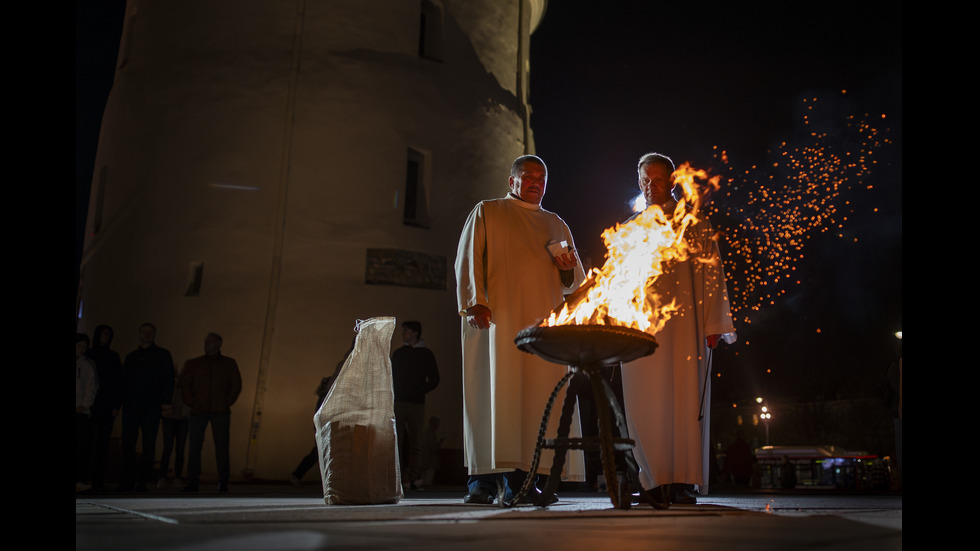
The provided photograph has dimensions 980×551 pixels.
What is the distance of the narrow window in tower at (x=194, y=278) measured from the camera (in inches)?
480

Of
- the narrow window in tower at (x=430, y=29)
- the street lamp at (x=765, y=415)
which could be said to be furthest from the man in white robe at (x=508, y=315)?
the street lamp at (x=765, y=415)

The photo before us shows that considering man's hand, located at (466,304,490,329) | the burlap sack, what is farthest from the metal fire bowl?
the burlap sack

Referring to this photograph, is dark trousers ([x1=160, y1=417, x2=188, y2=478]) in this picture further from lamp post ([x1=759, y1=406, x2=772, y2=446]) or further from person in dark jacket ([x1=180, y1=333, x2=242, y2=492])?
lamp post ([x1=759, y1=406, x2=772, y2=446])

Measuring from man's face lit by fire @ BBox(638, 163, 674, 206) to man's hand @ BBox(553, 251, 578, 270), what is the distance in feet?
1.86

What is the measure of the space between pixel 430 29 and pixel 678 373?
10.4 meters

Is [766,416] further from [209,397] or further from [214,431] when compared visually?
[209,397]

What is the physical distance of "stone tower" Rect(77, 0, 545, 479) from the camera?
12047mm

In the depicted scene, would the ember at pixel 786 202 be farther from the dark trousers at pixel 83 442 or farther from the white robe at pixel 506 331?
the dark trousers at pixel 83 442

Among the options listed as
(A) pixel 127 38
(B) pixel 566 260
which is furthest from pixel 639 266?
(A) pixel 127 38

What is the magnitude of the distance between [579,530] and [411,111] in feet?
36.6

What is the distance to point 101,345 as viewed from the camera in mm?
8977

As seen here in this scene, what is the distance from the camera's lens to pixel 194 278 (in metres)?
12.3

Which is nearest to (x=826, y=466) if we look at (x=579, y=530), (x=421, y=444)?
(x=421, y=444)

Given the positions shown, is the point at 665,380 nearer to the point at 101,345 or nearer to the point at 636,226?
the point at 636,226
